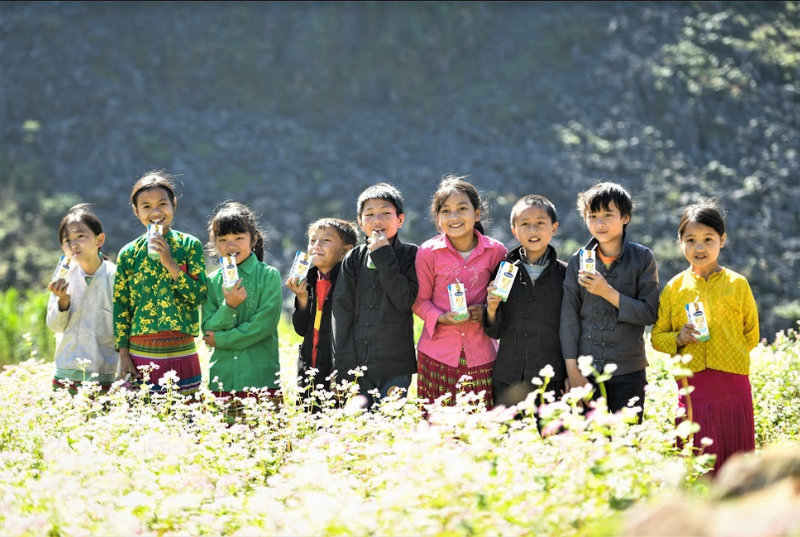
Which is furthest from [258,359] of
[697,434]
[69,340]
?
[697,434]

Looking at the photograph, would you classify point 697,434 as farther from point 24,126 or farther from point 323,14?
point 323,14

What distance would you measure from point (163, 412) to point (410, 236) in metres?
11.1

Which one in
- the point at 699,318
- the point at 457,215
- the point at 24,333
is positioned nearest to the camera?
the point at 699,318

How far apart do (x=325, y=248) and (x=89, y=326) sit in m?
1.62

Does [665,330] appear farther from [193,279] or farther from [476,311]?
[193,279]

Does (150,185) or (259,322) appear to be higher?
(150,185)

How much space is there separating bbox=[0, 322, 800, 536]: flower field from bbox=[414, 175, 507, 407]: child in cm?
57

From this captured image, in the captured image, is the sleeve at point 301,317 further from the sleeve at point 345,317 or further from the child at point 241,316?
the sleeve at point 345,317

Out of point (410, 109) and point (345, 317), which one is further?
point (410, 109)

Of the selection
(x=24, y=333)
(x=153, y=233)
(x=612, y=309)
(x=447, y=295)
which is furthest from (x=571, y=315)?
(x=24, y=333)

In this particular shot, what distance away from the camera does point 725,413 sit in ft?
13.9

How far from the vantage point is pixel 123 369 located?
16.6 feet

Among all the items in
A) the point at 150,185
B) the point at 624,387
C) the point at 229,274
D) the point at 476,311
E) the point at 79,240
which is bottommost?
the point at 624,387

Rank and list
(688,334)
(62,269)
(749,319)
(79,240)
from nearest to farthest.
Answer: (688,334)
(749,319)
(62,269)
(79,240)
